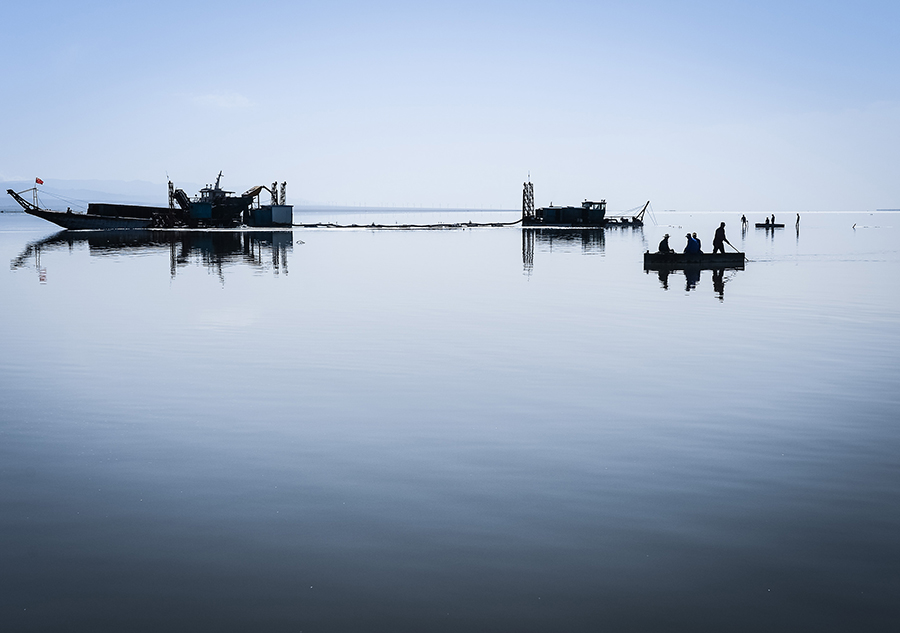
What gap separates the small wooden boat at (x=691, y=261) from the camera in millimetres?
41250

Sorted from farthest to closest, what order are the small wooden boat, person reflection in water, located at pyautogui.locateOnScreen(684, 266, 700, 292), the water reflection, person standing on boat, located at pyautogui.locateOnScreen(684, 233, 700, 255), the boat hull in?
the boat hull → the small wooden boat → person standing on boat, located at pyautogui.locateOnScreen(684, 233, 700, 255) → person reflection in water, located at pyautogui.locateOnScreen(684, 266, 700, 292) → the water reflection

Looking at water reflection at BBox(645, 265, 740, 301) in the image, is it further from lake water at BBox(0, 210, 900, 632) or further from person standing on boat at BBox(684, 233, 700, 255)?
lake water at BBox(0, 210, 900, 632)

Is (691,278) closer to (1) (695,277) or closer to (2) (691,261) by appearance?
(1) (695,277)

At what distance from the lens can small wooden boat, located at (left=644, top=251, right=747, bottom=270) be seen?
4125 centimetres

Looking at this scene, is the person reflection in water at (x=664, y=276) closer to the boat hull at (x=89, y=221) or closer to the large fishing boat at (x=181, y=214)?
the large fishing boat at (x=181, y=214)

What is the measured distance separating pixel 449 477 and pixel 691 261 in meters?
→ 35.1

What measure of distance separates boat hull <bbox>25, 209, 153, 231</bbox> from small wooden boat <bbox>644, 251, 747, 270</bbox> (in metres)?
91.8

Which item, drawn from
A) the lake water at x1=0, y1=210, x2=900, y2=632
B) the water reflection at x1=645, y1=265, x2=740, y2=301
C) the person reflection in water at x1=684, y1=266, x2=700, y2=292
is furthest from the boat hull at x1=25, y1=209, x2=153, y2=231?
the lake water at x1=0, y1=210, x2=900, y2=632

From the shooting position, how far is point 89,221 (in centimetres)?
11088

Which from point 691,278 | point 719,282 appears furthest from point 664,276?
point 719,282

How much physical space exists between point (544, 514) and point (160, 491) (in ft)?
14.0

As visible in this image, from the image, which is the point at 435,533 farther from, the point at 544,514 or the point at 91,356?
the point at 91,356

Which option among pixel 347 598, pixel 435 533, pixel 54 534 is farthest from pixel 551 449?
pixel 54 534

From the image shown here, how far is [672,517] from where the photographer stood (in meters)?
7.80
